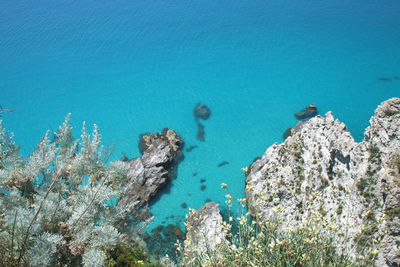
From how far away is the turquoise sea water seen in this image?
14.1m

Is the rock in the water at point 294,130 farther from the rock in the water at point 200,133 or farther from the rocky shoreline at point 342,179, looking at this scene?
the rock in the water at point 200,133

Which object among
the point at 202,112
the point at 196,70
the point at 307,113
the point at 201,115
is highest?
the point at 196,70

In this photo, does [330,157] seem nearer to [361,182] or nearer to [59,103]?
[361,182]

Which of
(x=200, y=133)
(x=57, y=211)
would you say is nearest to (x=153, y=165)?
(x=200, y=133)

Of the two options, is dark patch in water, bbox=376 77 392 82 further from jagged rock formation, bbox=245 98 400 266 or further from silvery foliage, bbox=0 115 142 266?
silvery foliage, bbox=0 115 142 266

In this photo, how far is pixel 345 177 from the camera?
8.64 m

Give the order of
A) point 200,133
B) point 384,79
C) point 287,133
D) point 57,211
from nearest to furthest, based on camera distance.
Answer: point 57,211
point 287,133
point 200,133
point 384,79

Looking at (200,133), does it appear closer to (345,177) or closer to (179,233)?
(179,233)

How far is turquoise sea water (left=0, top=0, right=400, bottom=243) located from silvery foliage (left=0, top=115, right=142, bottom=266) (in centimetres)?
456

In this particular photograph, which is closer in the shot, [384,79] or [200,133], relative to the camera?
[200,133]

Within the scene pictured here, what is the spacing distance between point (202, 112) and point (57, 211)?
9825 mm

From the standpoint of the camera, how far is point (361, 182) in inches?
312

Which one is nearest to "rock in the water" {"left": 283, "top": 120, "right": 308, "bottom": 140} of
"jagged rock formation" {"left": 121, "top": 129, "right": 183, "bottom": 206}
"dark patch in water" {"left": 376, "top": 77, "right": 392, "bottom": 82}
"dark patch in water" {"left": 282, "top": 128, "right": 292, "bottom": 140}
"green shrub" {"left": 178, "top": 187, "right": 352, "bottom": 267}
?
"dark patch in water" {"left": 282, "top": 128, "right": 292, "bottom": 140}

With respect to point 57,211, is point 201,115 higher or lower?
higher
